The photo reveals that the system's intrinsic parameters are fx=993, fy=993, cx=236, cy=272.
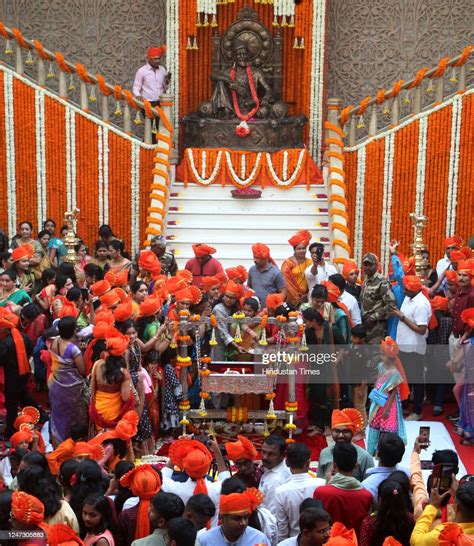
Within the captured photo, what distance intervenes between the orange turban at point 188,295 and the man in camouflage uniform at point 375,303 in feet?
6.13

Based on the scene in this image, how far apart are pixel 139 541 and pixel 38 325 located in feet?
15.3

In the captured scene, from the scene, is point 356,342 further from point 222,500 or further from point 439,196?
point 439,196

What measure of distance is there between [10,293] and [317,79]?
773cm

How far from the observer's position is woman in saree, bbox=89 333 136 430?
7488mm

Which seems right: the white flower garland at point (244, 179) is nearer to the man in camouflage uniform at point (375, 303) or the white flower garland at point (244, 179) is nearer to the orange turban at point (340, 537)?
the man in camouflage uniform at point (375, 303)

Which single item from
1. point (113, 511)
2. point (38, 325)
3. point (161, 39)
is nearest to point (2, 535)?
point (113, 511)

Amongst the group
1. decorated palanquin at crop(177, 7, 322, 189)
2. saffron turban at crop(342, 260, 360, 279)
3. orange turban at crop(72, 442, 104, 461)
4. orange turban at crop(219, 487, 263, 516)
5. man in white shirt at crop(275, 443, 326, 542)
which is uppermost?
decorated palanquin at crop(177, 7, 322, 189)

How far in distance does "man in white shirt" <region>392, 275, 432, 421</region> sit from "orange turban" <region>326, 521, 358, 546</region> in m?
4.92

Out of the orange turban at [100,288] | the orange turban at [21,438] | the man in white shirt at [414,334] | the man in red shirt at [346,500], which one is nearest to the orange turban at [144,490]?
the man in red shirt at [346,500]

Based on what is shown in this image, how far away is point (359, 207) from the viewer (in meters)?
14.3

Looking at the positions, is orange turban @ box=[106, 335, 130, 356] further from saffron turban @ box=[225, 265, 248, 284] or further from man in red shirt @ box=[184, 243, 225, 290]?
man in red shirt @ box=[184, 243, 225, 290]

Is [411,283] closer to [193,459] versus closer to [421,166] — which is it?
[193,459]

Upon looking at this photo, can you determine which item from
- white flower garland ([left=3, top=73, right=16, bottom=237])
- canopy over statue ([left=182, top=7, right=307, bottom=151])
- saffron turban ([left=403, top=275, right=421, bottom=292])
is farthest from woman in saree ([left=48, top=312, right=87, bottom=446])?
canopy over statue ([left=182, top=7, right=307, bottom=151])

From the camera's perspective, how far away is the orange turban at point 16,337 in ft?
27.9
